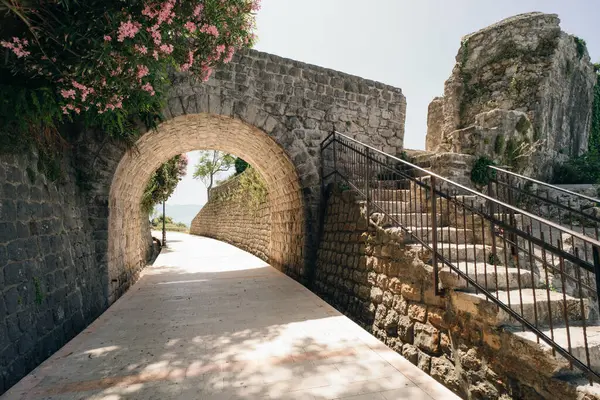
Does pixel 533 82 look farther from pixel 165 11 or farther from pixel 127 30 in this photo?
pixel 127 30

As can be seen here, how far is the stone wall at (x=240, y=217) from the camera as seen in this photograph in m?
Answer: 11.0

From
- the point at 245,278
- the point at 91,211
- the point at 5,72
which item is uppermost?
the point at 5,72

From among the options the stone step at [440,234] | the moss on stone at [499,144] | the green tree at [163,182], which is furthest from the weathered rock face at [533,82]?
the green tree at [163,182]

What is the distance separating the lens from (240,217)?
1459cm

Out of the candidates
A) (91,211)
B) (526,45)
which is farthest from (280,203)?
(526,45)

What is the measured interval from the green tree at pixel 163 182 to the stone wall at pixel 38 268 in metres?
5.64

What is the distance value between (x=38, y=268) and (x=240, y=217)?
10.9 m

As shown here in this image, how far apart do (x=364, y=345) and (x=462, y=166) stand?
163 inches

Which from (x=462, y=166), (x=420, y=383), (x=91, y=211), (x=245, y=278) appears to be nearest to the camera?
(x=420, y=383)

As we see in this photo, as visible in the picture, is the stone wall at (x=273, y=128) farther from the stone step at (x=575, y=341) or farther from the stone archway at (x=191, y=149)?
the stone step at (x=575, y=341)

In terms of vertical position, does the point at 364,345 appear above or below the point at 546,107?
below

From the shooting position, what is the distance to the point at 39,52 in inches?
123

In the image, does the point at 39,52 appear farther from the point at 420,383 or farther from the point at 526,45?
the point at 526,45

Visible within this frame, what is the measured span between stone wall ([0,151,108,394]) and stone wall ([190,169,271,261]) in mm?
5783
